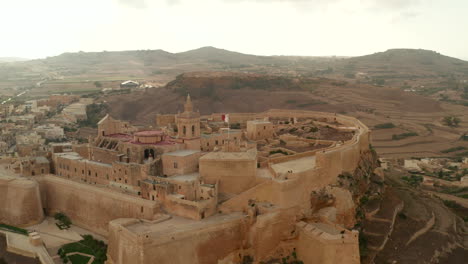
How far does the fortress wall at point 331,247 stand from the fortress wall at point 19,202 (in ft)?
68.4

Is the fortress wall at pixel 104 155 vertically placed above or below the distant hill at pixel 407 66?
below

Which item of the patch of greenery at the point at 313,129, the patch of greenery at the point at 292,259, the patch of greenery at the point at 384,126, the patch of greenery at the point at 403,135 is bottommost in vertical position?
the patch of greenery at the point at 403,135

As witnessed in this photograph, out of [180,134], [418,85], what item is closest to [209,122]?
[180,134]

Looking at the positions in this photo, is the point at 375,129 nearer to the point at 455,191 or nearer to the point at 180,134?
the point at 455,191

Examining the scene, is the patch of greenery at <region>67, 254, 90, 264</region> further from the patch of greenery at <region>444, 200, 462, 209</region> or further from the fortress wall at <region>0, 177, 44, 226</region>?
the patch of greenery at <region>444, 200, 462, 209</region>

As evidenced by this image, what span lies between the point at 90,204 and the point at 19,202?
224 inches

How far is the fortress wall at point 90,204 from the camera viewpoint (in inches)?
1132

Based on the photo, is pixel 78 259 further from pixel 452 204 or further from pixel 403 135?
pixel 403 135

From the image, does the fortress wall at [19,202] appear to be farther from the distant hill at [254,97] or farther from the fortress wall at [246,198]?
the distant hill at [254,97]

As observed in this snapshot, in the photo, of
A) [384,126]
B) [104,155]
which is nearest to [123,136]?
[104,155]

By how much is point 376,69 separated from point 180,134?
510ft

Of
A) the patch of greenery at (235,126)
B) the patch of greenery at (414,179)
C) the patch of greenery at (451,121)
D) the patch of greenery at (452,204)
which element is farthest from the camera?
the patch of greenery at (451,121)

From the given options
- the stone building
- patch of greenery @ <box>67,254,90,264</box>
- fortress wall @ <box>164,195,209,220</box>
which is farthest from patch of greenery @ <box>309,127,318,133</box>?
patch of greenery @ <box>67,254,90,264</box>

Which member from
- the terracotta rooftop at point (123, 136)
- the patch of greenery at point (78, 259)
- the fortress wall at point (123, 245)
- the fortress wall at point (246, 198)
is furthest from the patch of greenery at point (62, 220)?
the fortress wall at point (246, 198)
